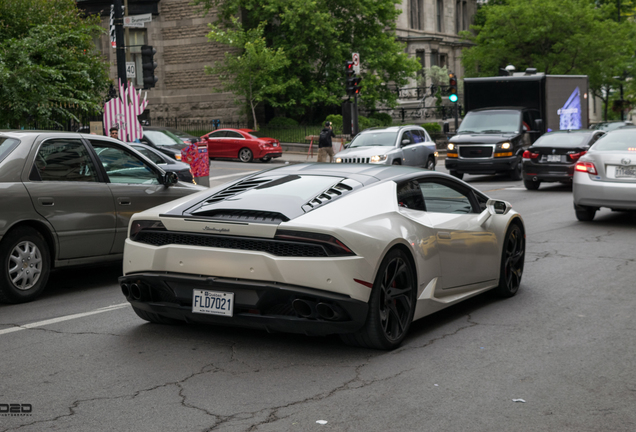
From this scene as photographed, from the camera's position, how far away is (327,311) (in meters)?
5.34

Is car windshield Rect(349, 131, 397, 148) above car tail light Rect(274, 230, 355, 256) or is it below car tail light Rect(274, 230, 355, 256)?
above

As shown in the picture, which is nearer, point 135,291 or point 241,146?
point 135,291

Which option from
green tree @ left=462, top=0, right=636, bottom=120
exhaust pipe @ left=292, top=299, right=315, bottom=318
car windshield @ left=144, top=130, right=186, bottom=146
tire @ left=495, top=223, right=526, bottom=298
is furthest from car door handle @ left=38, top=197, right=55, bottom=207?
green tree @ left=462, top=0, right=636, bottom=120

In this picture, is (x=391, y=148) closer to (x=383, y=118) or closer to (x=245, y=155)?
(x=245, y=155)

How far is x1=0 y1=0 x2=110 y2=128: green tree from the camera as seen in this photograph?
16.7 metres

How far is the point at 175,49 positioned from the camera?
45.2 meters

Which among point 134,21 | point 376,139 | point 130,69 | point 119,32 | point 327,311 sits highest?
point 134,21

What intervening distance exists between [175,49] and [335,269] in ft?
137

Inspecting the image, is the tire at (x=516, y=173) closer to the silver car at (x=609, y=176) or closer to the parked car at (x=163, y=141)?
the silver car at (x=609, y=176)

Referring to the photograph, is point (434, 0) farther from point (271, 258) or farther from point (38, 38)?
point (271, 258)

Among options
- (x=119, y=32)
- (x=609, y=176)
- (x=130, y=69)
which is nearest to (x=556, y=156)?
(x=609, y=176)

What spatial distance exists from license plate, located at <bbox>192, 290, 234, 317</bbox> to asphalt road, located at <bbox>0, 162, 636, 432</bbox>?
321mm

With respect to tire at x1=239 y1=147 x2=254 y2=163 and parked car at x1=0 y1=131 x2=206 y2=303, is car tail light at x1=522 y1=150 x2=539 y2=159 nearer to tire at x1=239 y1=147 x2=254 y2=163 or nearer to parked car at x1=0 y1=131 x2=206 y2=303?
parked car at x1=0 y1=131 x2=206 y2=303

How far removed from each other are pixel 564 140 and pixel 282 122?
2411 centimetres
